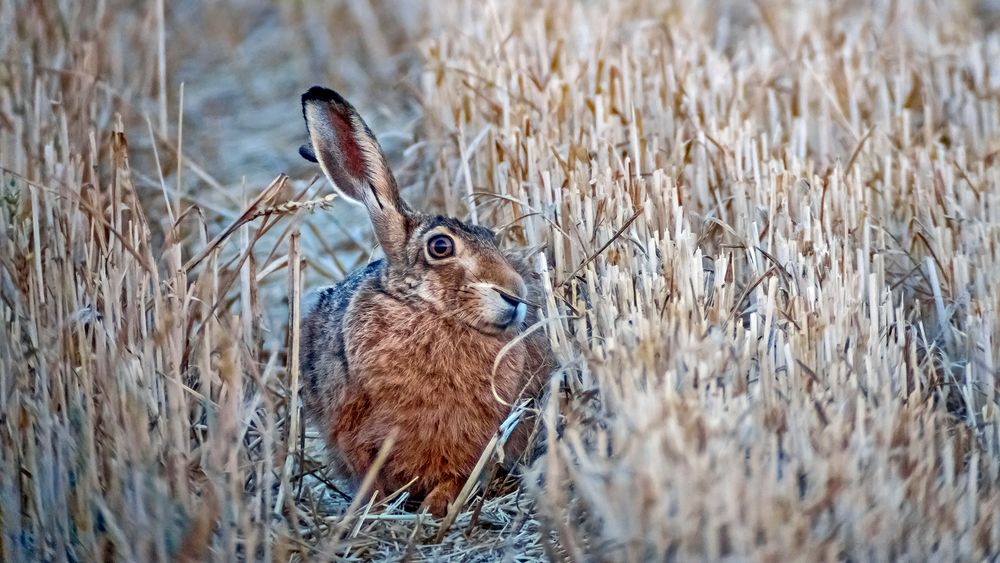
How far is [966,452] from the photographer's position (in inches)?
119

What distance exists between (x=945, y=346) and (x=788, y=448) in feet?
4.04

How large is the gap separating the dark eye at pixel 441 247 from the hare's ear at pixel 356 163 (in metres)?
0.13

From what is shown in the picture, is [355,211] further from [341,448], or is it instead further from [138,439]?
[138,439]

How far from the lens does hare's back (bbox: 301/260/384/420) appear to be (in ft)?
11.9

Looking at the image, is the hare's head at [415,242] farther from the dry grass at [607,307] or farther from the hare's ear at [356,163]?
the dry grass at [607,307]

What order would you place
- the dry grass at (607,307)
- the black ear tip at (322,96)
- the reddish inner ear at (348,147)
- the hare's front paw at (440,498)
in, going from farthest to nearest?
1. the reddish inner ear at (348,147)
2. the black ear tip at (322,96)
3. the hare's front paw at (440,498)
4. the dry grass at (607,307)

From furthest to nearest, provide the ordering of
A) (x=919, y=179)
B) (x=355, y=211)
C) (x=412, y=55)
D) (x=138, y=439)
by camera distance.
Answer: (x=412, y=55), (x=355, y=211), (x=919, y=179), (x=138, y=439)

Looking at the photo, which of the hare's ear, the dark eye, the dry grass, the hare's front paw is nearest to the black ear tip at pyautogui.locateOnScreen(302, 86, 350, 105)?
the hare's ear

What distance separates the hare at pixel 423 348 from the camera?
3432 millimetres

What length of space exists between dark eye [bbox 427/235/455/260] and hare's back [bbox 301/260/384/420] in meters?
0.24

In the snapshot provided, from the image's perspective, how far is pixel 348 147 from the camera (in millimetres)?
3662

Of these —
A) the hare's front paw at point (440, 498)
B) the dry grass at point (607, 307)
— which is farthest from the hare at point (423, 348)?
the dry grass at point (607, 307)

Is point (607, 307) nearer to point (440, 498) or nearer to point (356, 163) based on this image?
point (440, 498)

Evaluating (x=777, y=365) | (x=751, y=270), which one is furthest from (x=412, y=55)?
(x=777, y=365)
